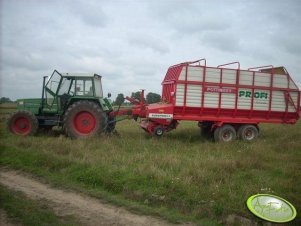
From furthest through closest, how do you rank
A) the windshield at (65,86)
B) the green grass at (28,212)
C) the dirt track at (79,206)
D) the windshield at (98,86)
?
the windshield at (98,86), the windshield at (65,86), the dirt track at (79,206), the green grass at (28,212)

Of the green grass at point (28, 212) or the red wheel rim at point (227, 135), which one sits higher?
the red wheel rim at point (227, 135)

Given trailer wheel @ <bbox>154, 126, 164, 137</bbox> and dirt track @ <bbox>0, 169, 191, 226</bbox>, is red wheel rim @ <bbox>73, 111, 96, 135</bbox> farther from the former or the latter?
dirt track @ <bbox>0, 169, 191, 226</bbox>

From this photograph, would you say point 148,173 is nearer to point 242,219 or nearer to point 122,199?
point 122,199

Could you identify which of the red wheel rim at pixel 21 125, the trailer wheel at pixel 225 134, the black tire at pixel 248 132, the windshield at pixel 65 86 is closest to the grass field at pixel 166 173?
the red wheel rim at pixel 21 125

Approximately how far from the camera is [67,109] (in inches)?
482

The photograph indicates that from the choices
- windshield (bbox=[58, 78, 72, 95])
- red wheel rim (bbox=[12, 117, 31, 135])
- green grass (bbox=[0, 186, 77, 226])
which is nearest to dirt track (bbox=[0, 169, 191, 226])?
green grass (bbox=[0, 186, 77, 226])

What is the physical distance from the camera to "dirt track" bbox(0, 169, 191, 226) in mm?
5305

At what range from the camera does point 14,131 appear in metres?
12.4

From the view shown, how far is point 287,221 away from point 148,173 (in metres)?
2.98

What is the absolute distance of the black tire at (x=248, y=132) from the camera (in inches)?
510

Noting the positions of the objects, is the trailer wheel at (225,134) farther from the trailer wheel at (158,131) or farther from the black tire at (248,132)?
the trailer wheel at (158,131)

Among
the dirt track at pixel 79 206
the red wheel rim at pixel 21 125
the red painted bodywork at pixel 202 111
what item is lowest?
the dirt track at pixel 79 206

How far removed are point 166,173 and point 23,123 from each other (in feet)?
24.1

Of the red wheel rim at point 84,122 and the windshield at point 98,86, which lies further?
the windshield at point 98,86
